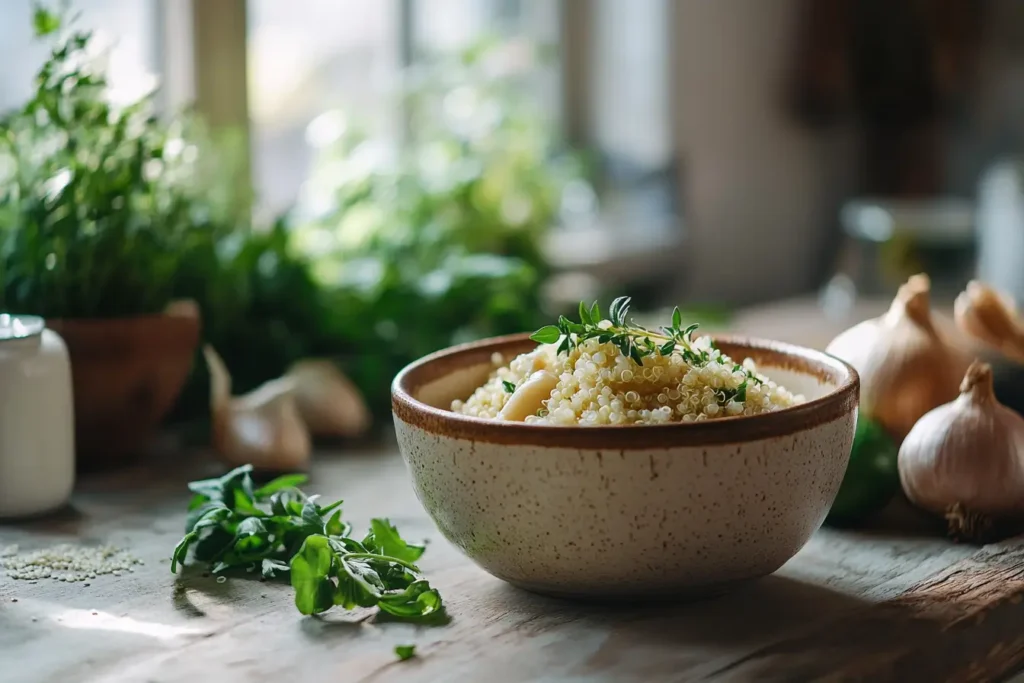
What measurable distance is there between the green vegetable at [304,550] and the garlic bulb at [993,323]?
55 centimetres

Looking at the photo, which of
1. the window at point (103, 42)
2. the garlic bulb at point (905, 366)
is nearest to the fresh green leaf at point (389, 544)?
the garlic bulb at point (905, 366)

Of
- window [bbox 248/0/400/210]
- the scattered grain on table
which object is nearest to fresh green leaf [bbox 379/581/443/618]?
the scattered grain on table

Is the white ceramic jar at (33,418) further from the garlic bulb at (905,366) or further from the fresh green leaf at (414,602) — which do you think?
the garlic bulb at (905,366)

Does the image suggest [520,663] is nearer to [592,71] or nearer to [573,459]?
[573,459]

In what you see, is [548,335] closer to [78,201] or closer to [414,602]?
[414,602]

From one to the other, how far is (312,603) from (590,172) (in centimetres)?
170

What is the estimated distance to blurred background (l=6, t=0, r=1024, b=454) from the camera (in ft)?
3.95

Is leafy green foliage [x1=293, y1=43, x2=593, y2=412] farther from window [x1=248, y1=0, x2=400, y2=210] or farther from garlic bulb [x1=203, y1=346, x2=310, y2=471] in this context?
garlic bulb [x1=203, y1=346, x2=310, y2=471]

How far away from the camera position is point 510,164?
6.55 feet

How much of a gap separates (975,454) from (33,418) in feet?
2.22

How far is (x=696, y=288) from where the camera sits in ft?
8.38

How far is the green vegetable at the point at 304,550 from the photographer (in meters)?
0.71

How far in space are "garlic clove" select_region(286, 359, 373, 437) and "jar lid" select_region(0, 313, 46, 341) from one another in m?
0.30

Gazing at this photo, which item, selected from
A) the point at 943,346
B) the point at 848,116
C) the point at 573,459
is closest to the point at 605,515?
the point at 573,459
